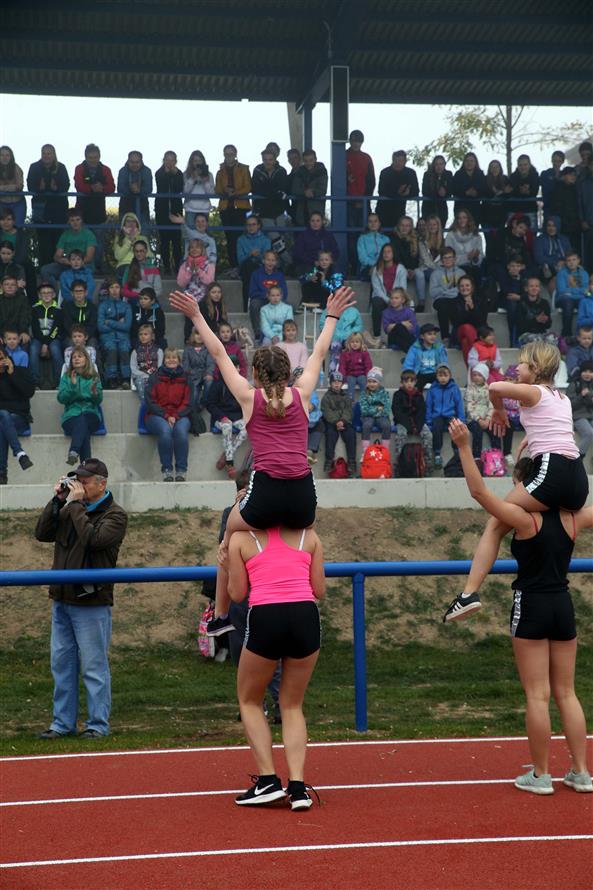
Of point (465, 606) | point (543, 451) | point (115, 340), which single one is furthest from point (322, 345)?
point (115, 340)

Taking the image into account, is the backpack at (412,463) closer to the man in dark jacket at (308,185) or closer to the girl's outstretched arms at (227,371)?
the man in dark jacket at (308,185)

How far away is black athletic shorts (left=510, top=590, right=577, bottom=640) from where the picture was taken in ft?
21.7

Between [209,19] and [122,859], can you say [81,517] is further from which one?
[209,19]

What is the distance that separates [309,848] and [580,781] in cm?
171

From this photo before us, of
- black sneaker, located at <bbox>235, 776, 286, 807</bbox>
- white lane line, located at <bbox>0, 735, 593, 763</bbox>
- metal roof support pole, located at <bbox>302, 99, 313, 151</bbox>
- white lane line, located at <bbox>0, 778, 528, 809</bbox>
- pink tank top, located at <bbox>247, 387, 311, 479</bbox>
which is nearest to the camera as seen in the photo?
pink tank top, located at <bbox>247, 387, 311, 479</bbox>

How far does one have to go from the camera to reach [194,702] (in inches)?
419

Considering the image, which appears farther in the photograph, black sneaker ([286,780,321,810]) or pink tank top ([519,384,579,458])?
pink tank top ([519,384,579,458])

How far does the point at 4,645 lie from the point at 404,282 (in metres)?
9.97

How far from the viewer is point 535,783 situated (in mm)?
6832

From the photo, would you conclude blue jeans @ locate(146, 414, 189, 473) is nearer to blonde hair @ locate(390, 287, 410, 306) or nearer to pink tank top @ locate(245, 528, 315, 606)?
blonde hair @ locate(390, 287, 410, 306)

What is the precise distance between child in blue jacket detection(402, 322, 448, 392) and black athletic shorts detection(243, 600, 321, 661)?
438 inches

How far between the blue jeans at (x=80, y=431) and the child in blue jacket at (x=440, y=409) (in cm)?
445


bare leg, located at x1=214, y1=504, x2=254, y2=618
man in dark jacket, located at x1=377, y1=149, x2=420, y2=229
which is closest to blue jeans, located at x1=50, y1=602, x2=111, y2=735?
bare leg, located at x1=214, y1=504, x2=254, y2=618

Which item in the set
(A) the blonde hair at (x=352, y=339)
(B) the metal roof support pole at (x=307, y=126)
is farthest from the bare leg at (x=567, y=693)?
(B) the metal roof support pole at (x=307, y=126)
